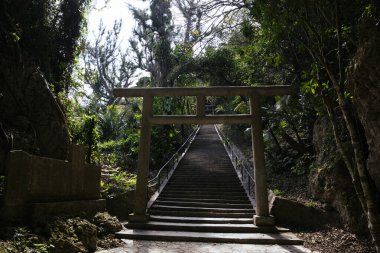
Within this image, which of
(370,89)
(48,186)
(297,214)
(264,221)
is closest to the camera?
(48,186)

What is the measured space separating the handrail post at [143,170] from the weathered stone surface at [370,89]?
5.67m

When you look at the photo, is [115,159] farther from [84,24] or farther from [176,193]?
[84,24]

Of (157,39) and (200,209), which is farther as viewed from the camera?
(157,39)

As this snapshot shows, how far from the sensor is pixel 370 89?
596 centimetres

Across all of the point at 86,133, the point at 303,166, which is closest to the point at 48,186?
the point at 86,133

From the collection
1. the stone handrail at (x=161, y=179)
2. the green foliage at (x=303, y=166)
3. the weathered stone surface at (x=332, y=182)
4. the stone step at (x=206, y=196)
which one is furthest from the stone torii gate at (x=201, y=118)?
the green foliage at (x=303, y=166)

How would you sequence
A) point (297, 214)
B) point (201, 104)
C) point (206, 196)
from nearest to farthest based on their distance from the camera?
point (297, 214) < point (201, 104) < point (206, 196)

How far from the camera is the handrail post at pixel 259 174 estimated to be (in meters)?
7.88

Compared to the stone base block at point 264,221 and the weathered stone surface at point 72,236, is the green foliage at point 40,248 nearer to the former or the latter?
the weathered stone surface at point 72,236

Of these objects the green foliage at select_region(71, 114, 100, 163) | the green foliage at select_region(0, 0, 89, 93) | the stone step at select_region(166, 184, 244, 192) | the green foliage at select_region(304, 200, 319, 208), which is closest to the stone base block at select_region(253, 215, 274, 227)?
the green foliage at select_region(304, 200, 319, 208)

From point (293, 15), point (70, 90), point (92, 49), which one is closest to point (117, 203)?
point (70, 90)

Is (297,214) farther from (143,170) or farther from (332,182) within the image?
(143,170)

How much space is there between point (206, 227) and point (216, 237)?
0.73 m

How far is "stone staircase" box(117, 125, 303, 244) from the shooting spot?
7.02 meters
